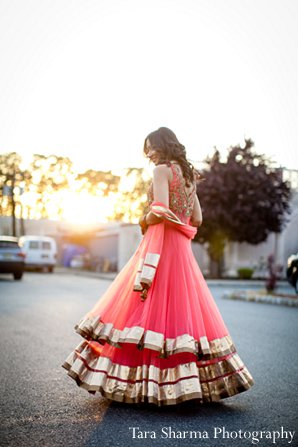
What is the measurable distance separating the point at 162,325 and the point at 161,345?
147 mm

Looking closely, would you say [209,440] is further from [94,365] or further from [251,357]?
[251,357]

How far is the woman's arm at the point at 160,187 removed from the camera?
156 inches

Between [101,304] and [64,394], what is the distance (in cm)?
76

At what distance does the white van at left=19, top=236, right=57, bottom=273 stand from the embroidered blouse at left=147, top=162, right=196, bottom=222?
90.1ft

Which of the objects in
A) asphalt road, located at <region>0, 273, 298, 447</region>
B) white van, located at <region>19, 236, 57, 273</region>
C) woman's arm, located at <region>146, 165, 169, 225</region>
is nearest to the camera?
asphalt road, located at <region>0, 273, 298, 447</region>

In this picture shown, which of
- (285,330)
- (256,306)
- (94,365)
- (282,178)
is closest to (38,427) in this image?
(94,365)

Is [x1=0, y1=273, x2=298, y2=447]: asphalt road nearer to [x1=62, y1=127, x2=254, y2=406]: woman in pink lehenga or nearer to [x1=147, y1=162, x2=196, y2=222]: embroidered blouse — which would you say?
[x1=62, y1=127, x2=254, y2=406]: woman in pink lehenga

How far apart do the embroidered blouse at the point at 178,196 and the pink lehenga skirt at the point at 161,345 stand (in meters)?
0.31

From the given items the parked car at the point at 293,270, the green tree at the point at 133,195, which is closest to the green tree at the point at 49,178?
the green tree at the point at 133,195

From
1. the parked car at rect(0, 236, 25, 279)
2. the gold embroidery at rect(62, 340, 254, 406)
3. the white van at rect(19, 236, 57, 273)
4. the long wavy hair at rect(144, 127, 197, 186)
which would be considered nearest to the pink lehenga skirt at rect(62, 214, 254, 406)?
the gold embroidery at rect(62, 340, 254, 406)

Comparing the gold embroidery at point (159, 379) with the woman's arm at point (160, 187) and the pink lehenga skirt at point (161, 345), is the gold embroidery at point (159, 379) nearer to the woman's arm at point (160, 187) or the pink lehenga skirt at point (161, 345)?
the pink lehenga skirt at point (161, 345)

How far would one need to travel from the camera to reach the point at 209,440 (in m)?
3.03

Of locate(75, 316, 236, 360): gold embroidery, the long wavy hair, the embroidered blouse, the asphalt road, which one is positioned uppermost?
the long wavy hair

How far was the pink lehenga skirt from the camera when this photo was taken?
3.48m
